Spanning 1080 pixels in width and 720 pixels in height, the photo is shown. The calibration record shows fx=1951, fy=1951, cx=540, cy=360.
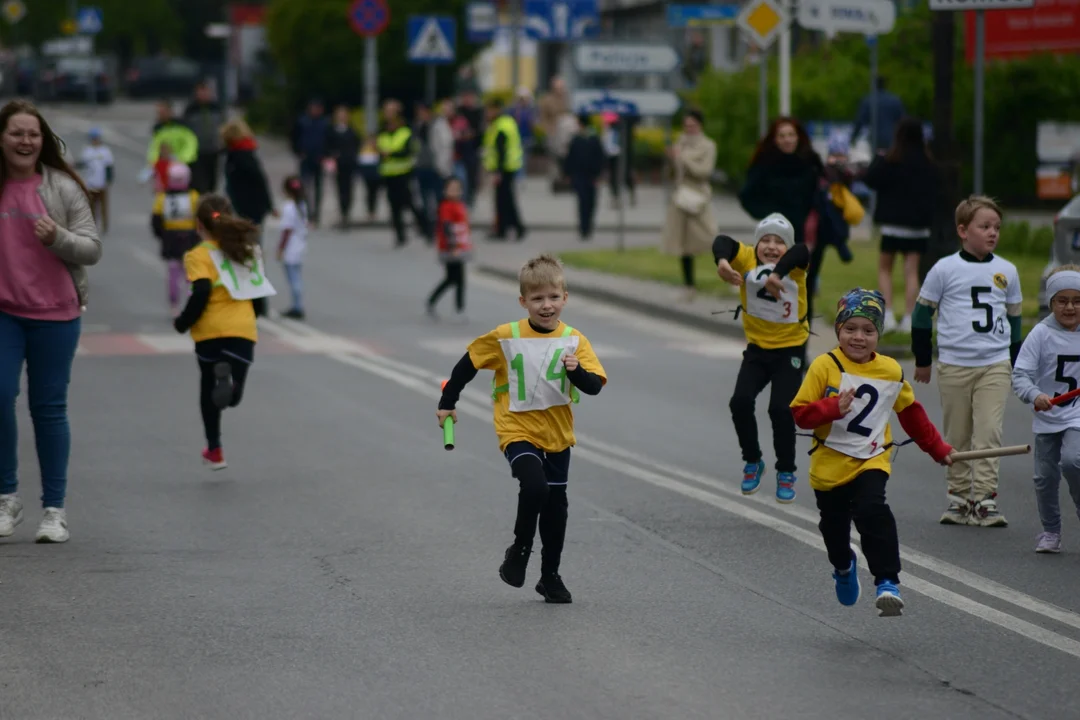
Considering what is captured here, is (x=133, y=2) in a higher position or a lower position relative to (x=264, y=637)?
higher

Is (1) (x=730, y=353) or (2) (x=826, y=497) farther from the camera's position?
(1) (x=730, y=353)

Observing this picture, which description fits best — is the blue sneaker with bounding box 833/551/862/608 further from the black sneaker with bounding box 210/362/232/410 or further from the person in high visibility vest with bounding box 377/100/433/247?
the person in high visibility vest with bounding box 377/100/433/247

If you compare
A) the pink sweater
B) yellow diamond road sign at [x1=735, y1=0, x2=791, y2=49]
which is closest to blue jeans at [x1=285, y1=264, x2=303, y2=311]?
yellow diamond road sign at [x1=735, y1=0, x2=791, y2=49]

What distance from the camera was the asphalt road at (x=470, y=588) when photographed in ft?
20.4

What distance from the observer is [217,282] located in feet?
36.0

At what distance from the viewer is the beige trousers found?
922 centimetres

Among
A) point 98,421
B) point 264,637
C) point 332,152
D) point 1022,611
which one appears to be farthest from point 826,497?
point 332,152

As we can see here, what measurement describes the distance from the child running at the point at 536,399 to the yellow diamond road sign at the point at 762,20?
44.0ft

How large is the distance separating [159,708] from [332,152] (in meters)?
26.8

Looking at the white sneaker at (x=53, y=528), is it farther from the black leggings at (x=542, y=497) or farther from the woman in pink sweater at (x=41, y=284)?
the black leggings at (x=542, y=497)

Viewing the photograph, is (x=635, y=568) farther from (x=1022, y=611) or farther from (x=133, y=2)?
(x=133, y=2)

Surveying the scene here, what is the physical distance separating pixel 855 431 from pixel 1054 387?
71.0 inches

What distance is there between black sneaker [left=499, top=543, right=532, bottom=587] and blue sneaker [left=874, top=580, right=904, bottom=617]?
1.42 meters

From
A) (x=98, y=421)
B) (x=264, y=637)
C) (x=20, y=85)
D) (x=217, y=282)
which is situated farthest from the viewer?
(x=20, y=85)
